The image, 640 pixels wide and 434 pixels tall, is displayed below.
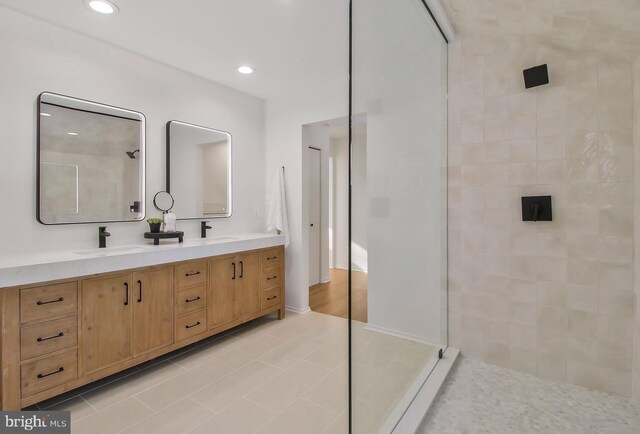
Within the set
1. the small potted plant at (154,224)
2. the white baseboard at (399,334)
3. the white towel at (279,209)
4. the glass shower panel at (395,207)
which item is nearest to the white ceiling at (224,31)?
the glass shower panel at (395,207)

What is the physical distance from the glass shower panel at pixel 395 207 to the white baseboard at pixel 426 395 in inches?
1.3

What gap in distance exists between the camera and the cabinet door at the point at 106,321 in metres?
1.96

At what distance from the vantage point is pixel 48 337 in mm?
1800

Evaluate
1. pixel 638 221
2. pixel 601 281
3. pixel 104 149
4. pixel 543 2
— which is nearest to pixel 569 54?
pixel 543 2

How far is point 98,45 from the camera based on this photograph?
2428mm

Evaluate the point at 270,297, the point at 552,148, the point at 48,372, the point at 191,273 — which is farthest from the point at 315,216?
the point at 48,372

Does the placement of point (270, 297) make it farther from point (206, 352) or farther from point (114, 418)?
point (114, 418)

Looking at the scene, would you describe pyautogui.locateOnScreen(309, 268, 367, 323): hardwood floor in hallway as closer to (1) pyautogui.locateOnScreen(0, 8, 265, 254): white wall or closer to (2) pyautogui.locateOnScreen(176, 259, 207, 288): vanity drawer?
(2) pyautogui.locateOnScreen(176, 259, 207, 288): vanity drawer

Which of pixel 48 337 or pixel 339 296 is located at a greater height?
pixel 48 337

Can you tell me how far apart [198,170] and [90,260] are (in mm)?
1417

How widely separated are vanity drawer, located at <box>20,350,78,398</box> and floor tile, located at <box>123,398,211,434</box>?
0.54m

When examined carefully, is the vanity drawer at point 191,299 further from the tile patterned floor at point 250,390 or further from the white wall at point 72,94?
the white wall at point 72,94

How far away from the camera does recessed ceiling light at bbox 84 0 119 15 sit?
1948mm

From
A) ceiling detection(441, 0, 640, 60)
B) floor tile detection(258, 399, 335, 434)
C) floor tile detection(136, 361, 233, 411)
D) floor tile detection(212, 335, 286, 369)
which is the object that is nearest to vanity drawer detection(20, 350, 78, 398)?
floor tile detection(136, 361, 233, 411)
